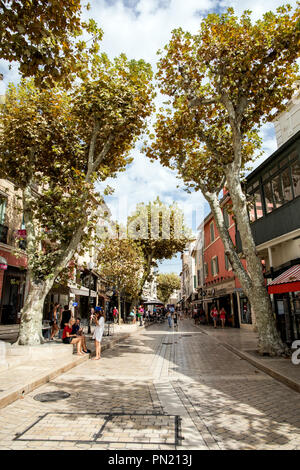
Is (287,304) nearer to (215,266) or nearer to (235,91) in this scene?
(235,91)

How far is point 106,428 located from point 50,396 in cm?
212

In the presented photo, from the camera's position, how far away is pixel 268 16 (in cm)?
946

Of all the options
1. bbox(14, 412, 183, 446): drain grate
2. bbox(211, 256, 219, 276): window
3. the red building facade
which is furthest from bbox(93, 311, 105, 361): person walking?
bbox(211, 256, 219, 276): window

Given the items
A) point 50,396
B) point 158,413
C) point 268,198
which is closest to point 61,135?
point 268,198

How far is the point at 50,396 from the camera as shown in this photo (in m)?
5.70

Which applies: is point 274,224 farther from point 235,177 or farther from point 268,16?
point 268,16

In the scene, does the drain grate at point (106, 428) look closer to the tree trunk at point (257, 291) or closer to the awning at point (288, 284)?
the awning at point (288, 284)

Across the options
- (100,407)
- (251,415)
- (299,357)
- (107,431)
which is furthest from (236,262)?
(107,431)

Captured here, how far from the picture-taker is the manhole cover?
550cm

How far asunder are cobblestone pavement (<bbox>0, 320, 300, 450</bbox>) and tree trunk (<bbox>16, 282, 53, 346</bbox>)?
2.86 meters

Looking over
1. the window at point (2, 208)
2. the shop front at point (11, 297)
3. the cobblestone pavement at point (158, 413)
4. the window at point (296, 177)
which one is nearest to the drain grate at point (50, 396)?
the cobblestone pavement at point (158, 413)

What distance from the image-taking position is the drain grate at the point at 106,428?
372 cm

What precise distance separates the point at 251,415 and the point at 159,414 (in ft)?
4.71

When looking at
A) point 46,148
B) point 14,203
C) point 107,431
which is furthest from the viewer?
point 14,203
